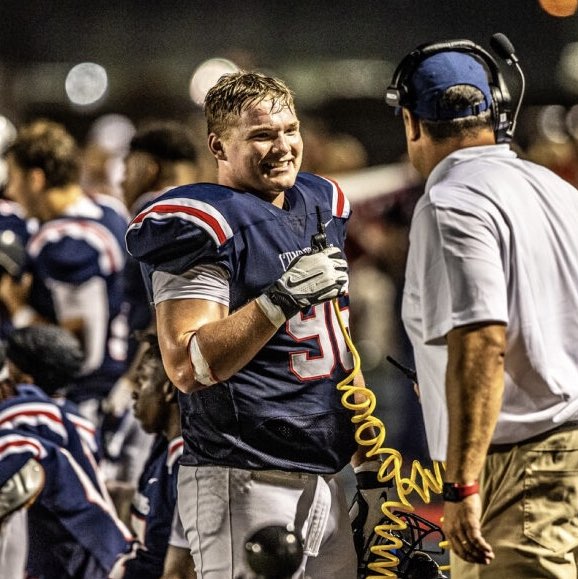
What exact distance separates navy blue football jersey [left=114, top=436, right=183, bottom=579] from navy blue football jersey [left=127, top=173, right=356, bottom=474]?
0.74 metres

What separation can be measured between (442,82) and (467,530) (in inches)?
42.8

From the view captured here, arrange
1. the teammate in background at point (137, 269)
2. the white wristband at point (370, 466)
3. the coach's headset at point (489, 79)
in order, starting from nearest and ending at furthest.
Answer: the coach's headset at point (489, 79)
the white wristband at point (370, 466)
the teammate in background at point (137, 269)

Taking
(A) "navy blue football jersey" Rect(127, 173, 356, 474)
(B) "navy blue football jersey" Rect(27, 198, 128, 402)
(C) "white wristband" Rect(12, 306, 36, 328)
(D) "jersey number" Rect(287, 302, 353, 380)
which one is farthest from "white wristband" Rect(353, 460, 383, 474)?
(C) "white wristband" Rect(12, 306, 36, 328)

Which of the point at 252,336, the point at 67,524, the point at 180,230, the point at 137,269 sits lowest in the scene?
the point at 67,524

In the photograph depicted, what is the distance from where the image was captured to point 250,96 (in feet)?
11.0

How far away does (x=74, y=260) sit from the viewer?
5.90 metres

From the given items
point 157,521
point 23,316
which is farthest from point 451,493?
point 23,316

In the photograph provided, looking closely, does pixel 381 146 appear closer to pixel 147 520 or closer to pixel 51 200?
pixel 51 200

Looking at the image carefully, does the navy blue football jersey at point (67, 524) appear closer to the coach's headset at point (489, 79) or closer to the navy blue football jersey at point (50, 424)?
the navy blue football jersey at point (50, 424)

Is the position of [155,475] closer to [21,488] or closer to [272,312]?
[21,488]

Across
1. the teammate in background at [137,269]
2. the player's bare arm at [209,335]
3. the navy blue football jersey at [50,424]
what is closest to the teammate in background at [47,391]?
the navy blue football jersey at [50,424]

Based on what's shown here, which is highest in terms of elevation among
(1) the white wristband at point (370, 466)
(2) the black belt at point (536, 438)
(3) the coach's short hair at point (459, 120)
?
(3) the coach's short hair at point (459, 120)

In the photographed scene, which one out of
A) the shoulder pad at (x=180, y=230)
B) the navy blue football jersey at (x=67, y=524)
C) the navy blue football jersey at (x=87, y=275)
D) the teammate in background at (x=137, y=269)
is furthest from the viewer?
the navy blue football jersey at (x=87, y=275)

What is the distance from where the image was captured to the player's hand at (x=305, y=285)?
3029 millimetres
